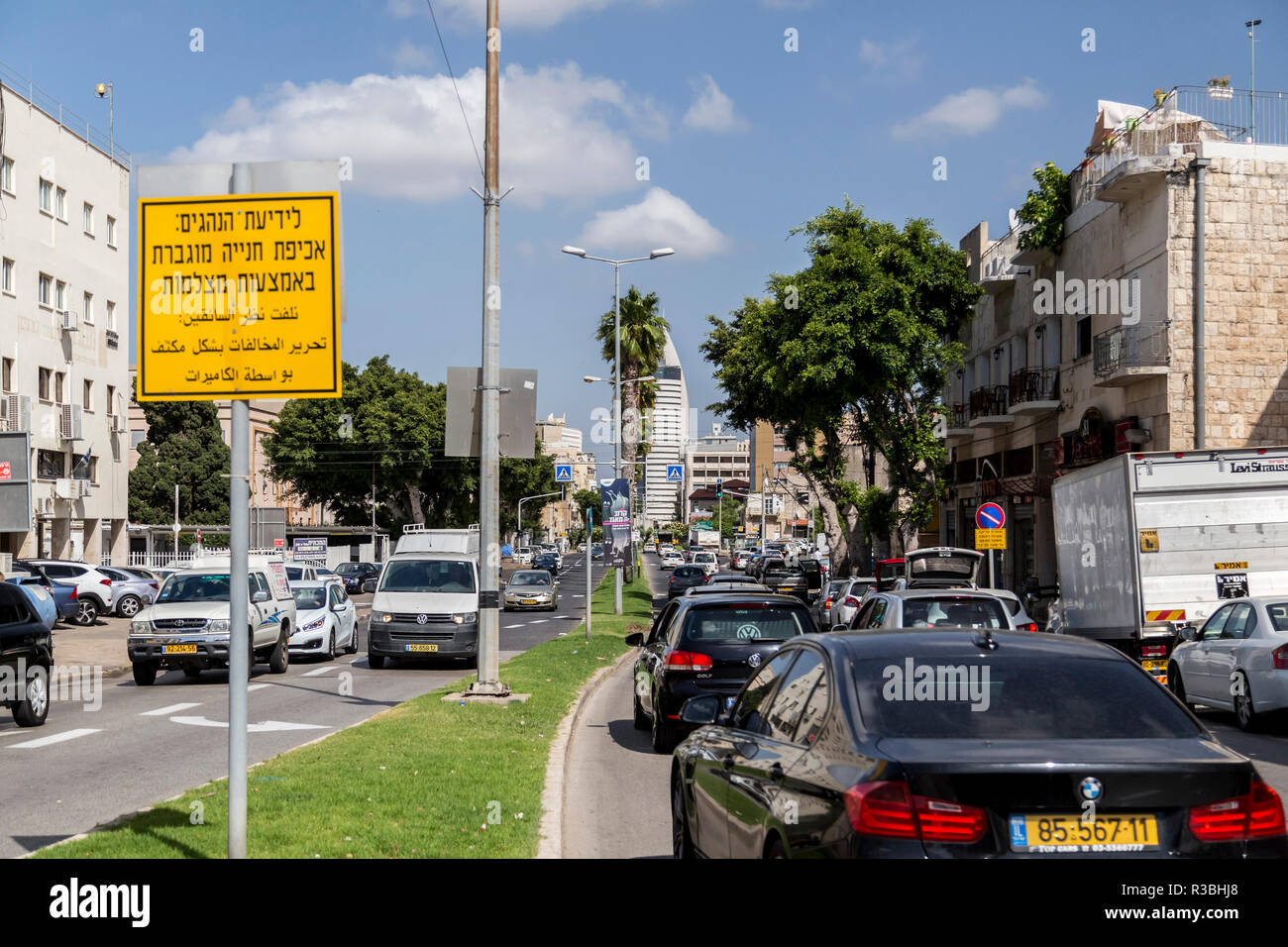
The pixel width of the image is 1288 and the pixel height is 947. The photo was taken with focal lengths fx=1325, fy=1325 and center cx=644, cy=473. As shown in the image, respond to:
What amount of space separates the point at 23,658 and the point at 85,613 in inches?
925

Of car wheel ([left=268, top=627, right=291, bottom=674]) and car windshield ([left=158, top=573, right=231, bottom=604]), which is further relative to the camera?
car wheel ([left=268, top=627, right=291, bottom=674])

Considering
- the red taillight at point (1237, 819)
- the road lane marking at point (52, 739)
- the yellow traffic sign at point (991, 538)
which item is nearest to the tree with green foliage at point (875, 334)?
the yellow traffic sign at point (991, 538)

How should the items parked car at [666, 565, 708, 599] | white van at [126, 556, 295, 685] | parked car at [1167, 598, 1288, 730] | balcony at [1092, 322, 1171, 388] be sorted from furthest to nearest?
parked car at [666, 565, 708, 599] < balcony at [1092, 322, 1171, 388] < white van at [126, 556, 295, 685] < parked car at [1167, 598, 1288, 730]

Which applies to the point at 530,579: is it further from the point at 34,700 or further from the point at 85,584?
the point at 34,700

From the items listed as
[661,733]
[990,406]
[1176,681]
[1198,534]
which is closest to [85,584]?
[990,406]

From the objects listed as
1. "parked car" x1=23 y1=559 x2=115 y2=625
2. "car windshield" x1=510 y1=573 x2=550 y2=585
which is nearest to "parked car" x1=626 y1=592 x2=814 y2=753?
"parked car" x1=23 y1=559 x2=115 y2=625

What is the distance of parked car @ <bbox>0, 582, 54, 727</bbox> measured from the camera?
14.8m

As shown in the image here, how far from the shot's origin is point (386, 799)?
923 cm

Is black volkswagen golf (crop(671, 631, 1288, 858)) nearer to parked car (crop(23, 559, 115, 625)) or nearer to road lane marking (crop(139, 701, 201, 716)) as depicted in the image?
road lane marking (crop(139, 701, 201, 716))

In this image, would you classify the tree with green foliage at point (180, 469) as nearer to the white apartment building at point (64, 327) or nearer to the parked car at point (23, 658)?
the white apartment building at point (64, 327)

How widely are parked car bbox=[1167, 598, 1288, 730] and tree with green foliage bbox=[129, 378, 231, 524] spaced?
215ft
